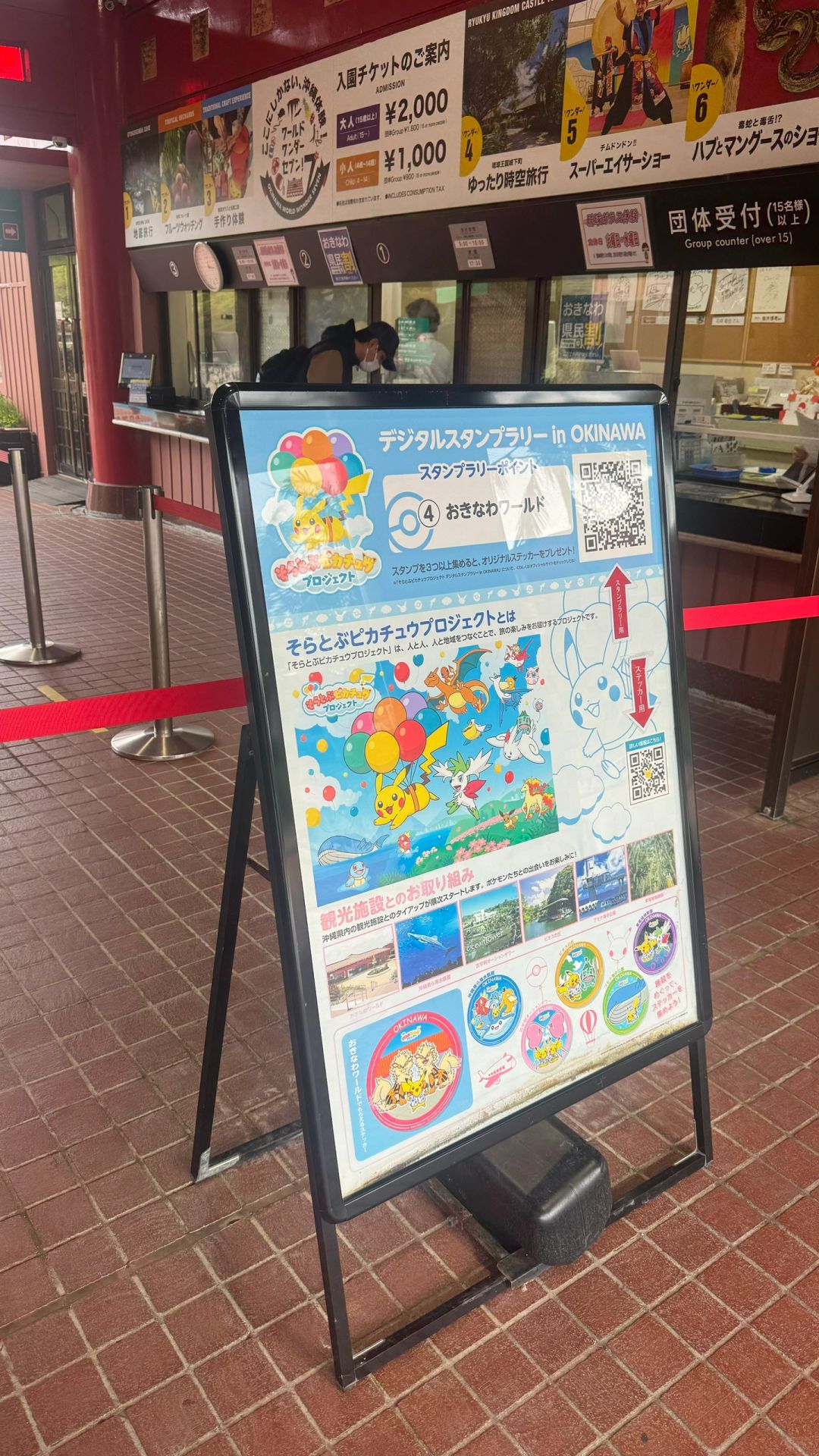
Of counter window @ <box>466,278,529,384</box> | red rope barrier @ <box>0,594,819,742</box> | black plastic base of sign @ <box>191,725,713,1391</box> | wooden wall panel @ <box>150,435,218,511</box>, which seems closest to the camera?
black plastic base of sign @ <box>191,725,713,1391</box>

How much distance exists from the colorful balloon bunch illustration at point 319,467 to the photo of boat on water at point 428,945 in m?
0.73

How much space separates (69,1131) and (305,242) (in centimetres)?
657

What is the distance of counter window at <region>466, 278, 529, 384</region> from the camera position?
6141 millimetres

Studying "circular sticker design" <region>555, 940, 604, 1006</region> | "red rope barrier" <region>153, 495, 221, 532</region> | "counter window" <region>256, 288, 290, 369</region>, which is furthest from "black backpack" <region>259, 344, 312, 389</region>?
"circular sticker design" <region>555, 940, 604, 1006</region>

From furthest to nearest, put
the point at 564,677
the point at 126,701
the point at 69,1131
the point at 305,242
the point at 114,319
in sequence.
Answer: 1. the point at 114,319
2. the point at 305,242
3. the point at 69,1131
4. the point at 126,701
5. the point at 564,677

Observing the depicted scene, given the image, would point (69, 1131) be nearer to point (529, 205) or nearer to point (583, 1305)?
point (583, 1305)

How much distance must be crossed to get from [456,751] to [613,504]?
23.7 inches

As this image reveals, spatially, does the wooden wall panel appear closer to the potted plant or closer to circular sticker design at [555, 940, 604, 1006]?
the potted plant

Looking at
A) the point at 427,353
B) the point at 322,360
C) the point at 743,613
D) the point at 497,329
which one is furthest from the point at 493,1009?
the point at 427,353

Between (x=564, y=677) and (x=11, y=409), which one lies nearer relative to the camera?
(x=564, y=677)

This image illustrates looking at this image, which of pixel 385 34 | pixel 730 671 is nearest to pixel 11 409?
pixel 385 34

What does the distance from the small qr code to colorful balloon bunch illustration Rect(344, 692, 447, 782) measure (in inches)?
19.9

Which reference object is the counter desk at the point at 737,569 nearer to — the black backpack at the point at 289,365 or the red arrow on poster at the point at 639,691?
the black backpack at the point at 289,365

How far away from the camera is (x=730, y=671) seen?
222 inches
